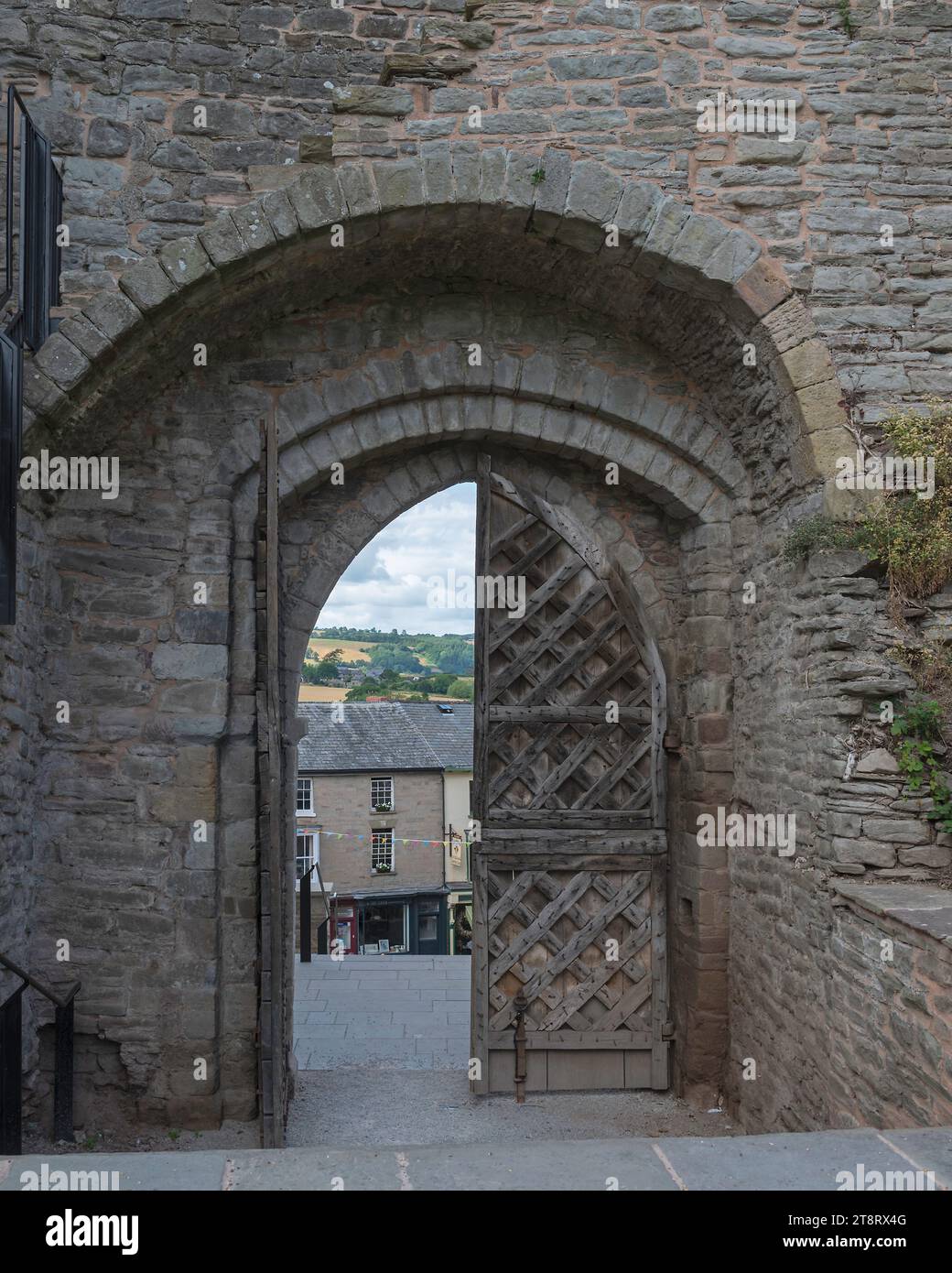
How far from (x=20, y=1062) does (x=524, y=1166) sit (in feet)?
10.2

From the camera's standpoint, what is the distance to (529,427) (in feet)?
18.2

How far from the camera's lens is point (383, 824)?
21.2 meters

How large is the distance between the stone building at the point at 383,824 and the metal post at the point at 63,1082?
51.3ft

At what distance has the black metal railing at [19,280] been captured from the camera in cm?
391

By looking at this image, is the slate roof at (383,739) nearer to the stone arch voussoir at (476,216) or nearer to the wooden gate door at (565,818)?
the wooden gate door at (565,818)

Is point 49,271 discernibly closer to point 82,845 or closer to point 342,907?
point 82,845

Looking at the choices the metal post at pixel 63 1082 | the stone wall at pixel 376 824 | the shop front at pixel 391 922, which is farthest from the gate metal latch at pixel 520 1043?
the shop front at pixel 391 922

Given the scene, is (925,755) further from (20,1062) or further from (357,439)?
(20,1062)

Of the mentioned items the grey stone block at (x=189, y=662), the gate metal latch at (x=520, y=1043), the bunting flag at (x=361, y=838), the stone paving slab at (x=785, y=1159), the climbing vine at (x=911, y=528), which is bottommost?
the bunting flag at (x=361, y=838)

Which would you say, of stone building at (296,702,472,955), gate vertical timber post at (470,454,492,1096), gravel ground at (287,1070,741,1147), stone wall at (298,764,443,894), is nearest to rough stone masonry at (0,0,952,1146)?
gravel ground at (287,1070,741,1147)

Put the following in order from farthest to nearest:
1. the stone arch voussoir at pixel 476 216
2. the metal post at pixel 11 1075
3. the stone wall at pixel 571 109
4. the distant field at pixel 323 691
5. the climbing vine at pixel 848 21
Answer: the distant field at pixel 323 691 < the climbing vine at pixel 848 21 < the stone wall at pixel 571 109 < the stone arch voussoir at pixel 476 216 < the metal post at pixel 11 1075

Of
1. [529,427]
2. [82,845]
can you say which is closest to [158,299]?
[529,427]

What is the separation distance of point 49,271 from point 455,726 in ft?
63.3

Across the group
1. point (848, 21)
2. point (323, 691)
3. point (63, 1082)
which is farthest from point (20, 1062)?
point (323, 691)
